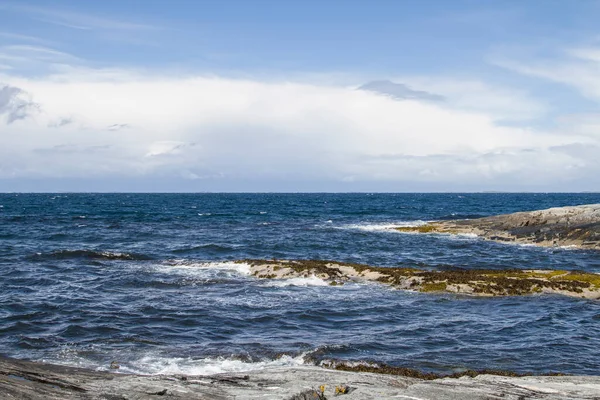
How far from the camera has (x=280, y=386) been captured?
1142cm

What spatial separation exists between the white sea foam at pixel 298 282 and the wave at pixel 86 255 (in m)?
14.3

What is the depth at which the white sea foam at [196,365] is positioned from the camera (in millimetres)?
15812

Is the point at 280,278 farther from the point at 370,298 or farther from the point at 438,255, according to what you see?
the point at 438,255

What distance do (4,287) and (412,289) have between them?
20788 millimetres

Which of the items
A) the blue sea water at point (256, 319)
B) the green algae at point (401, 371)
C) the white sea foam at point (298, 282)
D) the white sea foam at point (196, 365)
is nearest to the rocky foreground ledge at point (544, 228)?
the blue sea water at point (256, 319)

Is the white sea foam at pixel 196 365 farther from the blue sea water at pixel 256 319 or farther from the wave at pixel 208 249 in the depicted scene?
the wave at pixel 208 249

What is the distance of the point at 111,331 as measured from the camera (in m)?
20.6

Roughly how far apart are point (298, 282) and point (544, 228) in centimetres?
3313

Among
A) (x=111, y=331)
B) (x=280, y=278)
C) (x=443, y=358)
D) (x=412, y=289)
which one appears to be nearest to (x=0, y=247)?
(x=280, y=278)

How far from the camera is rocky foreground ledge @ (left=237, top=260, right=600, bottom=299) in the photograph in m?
27.7

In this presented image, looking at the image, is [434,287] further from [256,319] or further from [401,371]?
[401,371]

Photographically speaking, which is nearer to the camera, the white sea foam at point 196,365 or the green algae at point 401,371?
the green algae at point 401,371

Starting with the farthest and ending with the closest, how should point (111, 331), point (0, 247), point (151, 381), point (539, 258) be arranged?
1. point (0, 247)
2. point (539, 258)
3. point (111, 331)
4. point (151, 381)

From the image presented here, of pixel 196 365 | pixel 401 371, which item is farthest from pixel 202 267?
pixel 401 371
